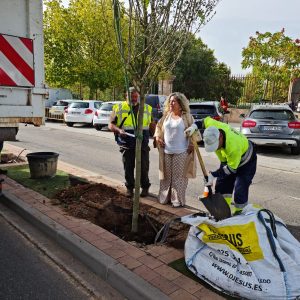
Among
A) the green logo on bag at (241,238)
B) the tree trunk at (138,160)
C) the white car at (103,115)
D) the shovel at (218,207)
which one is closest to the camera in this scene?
the green logo on bag at (241,238)

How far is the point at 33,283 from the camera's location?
314cm

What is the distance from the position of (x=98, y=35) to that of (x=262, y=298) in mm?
25108

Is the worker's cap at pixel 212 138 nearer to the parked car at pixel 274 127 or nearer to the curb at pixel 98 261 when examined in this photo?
the curb at pixel 98 261

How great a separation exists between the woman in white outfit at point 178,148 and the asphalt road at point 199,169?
2.34ft

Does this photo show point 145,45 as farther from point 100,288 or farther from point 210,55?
point 210,55

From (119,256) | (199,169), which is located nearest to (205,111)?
(199,169)

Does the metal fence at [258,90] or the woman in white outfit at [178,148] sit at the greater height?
the metal fence at [258,90]

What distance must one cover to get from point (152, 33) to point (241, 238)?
2.13 meters

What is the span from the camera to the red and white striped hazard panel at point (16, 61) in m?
4.13

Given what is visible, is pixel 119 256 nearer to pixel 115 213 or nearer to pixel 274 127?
pixel 115 213

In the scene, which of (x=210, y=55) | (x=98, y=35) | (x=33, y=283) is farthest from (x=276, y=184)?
(x=210, y=55)

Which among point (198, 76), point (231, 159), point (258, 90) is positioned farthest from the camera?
point (198, 76)

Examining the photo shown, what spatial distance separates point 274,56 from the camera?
1730 cm

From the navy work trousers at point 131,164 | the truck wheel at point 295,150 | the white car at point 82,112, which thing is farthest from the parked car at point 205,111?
the white car at point 82,112
